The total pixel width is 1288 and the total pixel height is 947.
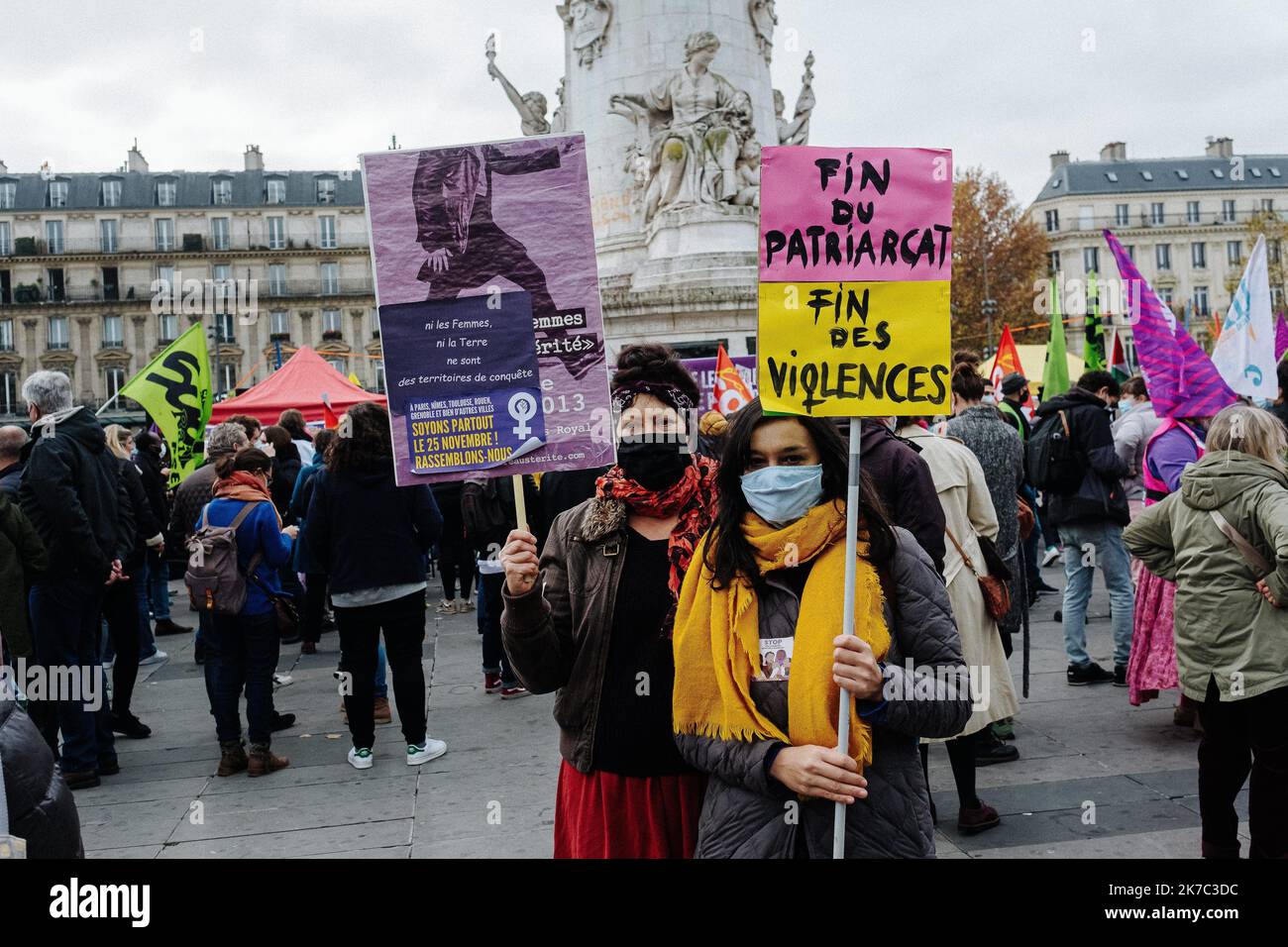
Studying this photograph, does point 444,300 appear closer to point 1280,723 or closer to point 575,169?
point 575,169

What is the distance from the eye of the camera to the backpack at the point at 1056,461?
318 inches

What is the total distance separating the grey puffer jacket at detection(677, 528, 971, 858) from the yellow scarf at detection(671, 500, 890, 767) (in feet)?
0.13

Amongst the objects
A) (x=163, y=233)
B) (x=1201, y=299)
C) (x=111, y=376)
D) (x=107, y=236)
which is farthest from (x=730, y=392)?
(x=1201, y=299)

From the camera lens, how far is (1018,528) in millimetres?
6684

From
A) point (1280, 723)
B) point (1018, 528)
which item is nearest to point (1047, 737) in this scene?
point (1018, 528)

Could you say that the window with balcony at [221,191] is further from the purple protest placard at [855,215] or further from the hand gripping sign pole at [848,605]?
the hand gripping sign pole at [848,605]

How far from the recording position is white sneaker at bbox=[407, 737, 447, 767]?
6457 millimetres

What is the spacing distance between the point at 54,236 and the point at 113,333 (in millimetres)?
7566

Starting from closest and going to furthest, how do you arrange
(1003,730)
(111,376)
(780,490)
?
(780,490) < (1003,730) < (111,376)

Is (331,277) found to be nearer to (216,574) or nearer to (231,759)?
(216,574)

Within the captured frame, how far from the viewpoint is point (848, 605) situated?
108 inches

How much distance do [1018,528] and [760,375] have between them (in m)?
4.08

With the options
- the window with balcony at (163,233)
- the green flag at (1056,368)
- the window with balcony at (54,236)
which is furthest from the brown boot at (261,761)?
the window with balcony at (54,236)

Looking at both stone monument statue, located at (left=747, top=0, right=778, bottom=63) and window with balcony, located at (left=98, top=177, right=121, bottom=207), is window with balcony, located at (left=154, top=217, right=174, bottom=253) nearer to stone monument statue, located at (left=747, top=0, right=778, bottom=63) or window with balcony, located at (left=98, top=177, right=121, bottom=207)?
window with balcony, located at (left=98, top=177, right=121, bottom=207)
